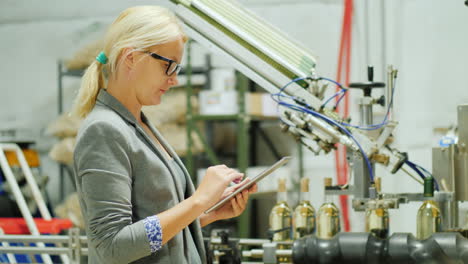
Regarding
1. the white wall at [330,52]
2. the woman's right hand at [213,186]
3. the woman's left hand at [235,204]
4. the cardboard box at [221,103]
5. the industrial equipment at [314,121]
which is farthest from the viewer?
the cardboard box at [221,103]

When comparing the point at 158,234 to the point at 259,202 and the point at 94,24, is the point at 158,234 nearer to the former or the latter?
the point at 259,202

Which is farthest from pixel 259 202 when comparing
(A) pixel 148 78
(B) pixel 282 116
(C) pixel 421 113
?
(A) pixel 148 78

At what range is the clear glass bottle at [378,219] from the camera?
1720mm

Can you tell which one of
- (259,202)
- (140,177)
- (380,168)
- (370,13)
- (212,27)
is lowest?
(259,202)

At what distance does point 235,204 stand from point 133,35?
451mm

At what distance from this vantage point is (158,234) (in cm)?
116

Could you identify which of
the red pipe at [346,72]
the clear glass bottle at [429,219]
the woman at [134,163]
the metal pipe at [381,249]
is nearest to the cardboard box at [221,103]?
the red pipe at [346,72]

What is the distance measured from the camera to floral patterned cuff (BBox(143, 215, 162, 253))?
1154 millimetres

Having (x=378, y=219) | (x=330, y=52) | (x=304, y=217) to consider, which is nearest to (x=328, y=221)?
(x=304, y=217)

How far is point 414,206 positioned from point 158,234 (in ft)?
9.56

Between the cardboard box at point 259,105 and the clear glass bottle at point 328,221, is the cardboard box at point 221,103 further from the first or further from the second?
the clear glass bottle at point 328,221

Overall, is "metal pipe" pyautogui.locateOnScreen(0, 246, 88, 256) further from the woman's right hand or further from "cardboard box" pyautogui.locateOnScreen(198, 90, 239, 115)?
"cardboard box" pyautogui.locateOnScreen(198, 90, 239, 115)

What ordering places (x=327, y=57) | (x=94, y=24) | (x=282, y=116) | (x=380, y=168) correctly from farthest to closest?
1. (x=94, y=24)
2. (x=327, y=57)
3. (x=380, y=168)
4. (x=282, y=116)

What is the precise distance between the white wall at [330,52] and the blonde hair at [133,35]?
8.13 feet
